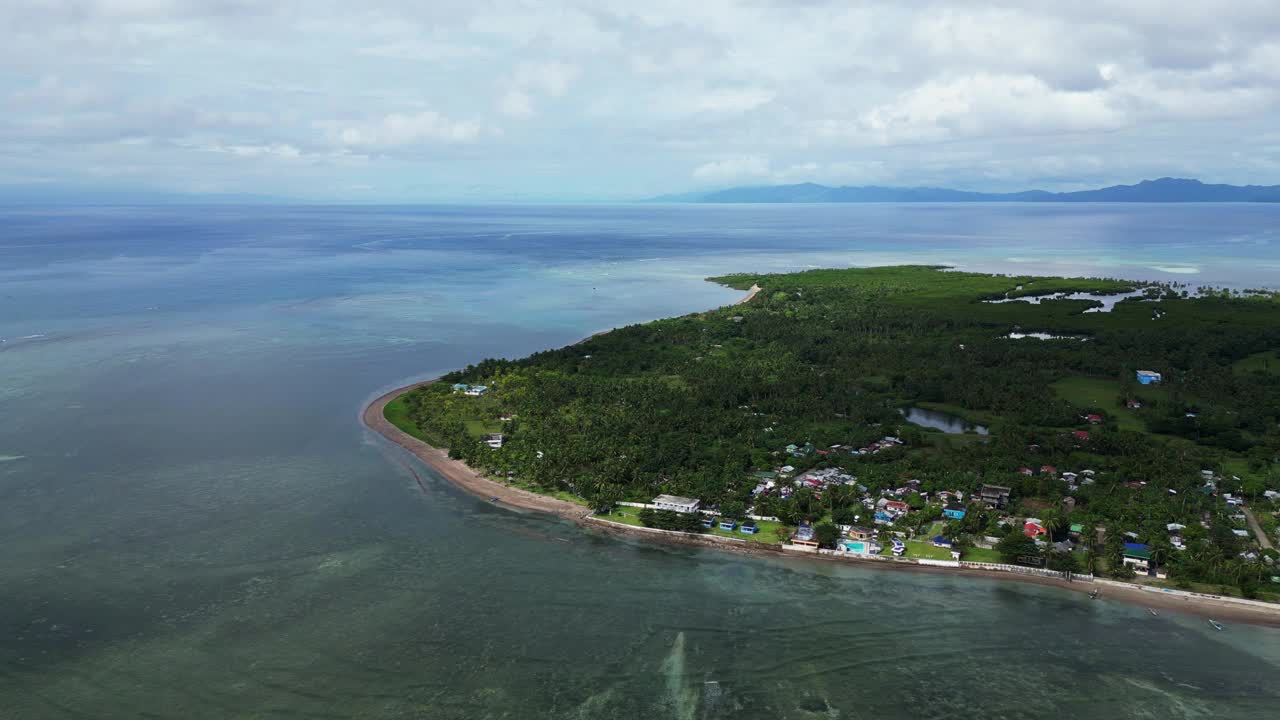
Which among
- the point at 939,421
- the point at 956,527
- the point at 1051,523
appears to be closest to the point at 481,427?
the point at 956,527

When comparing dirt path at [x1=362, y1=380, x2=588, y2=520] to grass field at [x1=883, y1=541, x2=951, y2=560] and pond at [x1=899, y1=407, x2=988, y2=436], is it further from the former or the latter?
pond at [x1=899, y1=407, x2=988, y2=436]

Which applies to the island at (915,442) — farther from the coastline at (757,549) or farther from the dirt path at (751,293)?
the dirt path at (751,293)

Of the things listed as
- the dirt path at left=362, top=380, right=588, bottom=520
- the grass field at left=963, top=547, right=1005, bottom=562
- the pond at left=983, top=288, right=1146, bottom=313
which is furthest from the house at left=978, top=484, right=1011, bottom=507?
the pond at left=983, top=288, right=1146, bottom=313

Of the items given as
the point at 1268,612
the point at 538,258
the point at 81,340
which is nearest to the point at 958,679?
the point at 1268,612

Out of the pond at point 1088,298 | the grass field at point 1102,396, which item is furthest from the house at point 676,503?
the pond at point 1088,298

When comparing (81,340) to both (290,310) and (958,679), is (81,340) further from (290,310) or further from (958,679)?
(958,679)
